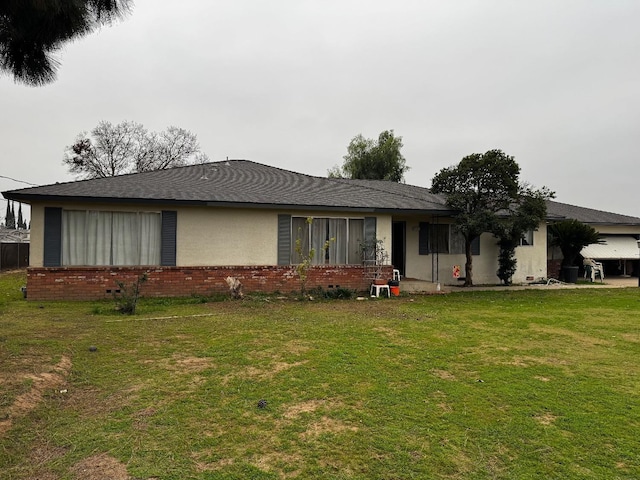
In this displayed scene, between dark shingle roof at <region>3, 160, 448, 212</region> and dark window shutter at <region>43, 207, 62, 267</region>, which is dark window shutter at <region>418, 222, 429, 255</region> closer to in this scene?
dark shingle roof at <region>3, 160, 448, 212</region>

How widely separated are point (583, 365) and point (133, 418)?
556 centimetres

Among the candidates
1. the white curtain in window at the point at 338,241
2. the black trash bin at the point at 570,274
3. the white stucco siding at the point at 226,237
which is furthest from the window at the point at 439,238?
the white stucco siding at the point at 226,237

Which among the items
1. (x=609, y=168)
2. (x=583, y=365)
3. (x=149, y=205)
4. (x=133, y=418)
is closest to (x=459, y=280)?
(x=583, y=365)

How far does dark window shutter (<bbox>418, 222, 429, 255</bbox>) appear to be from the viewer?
15.1m

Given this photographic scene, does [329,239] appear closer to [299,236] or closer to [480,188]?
[299,236]

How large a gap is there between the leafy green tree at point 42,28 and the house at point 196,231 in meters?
6.08

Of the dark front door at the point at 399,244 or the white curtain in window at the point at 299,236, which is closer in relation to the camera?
the white curtain in window at the point at 299,236

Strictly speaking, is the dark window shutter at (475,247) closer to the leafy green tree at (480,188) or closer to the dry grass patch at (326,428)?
the leafy green tree at (480,188)

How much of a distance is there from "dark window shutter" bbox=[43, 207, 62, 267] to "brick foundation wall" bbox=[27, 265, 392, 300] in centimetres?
27

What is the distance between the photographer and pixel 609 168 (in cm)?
2381

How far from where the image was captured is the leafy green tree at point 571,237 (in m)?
16.6

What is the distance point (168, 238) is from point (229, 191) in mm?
2347

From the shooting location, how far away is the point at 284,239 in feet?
41.1

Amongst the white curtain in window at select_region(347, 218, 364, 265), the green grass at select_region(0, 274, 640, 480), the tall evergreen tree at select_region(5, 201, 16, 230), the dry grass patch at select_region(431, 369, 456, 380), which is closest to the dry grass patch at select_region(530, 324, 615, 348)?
the green grass at select_region(0, 274, 640, 480)
